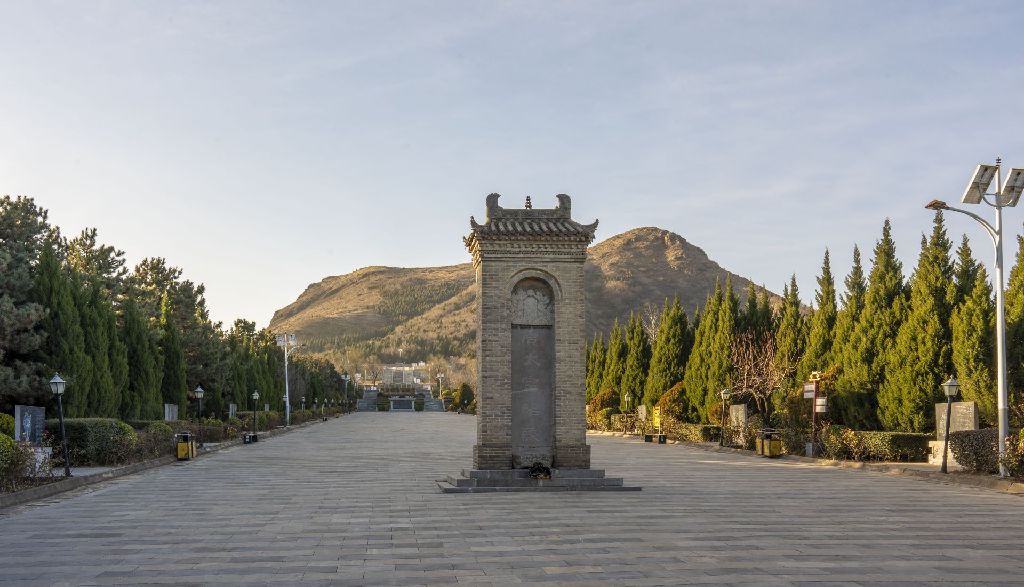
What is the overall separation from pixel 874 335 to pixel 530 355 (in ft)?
51.9

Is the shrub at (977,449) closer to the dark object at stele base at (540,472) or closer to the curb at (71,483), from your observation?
the dark object at stele base at (540,472)

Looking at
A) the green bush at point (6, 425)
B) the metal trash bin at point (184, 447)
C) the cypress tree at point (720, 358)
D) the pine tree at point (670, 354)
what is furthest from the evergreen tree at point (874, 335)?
the green bush at point (6, 425)

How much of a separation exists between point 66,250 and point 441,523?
32634 mm

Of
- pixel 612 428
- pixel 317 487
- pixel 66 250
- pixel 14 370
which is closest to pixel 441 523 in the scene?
pixel 317 487

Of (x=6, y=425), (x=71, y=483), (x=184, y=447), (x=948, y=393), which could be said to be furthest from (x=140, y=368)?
(x=948, y=393)

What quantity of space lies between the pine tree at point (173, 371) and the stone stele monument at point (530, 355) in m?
26.9

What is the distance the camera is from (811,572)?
9.73m

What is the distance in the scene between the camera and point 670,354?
48.9 m

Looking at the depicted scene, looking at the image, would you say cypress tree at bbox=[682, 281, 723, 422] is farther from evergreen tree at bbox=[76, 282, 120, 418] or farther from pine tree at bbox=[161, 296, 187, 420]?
evergreen tree at bbox=[76, 282, 120, 418]

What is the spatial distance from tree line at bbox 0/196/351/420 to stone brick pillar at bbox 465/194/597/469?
17.6 meters

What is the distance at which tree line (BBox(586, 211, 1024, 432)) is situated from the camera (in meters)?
25.7

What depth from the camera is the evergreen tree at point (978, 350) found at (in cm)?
2523

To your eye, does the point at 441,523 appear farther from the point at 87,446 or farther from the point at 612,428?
the point at 612,428

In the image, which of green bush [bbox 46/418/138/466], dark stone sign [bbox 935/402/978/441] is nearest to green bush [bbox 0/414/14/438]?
green bush [bbox 46/418/138/466]
